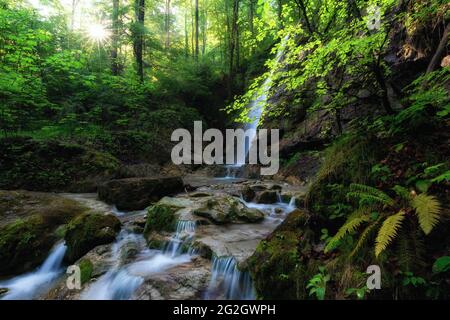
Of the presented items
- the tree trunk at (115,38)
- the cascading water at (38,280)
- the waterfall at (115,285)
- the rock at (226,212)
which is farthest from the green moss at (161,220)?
the tree trunk at (115,38)

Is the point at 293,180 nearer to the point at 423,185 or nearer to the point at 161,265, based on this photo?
the point at 161,265

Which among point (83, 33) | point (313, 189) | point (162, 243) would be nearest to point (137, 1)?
point (83, 33)

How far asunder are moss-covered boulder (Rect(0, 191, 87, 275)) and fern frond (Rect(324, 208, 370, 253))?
18.8 ft

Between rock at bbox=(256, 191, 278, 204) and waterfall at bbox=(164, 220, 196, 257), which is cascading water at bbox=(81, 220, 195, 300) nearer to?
waterfall at bbox=(164, 220, 196, 257)

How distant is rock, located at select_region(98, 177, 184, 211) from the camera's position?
7.63 m

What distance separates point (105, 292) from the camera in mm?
4086

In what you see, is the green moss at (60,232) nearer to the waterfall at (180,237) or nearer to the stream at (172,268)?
the stream at (172,268)

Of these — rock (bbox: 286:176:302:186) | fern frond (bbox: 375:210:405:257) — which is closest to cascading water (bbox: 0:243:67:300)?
fern frond (bbox: 375:210:405:257)

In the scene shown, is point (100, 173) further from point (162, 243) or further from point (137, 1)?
point (137, 1)

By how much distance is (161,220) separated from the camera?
602 centimetres

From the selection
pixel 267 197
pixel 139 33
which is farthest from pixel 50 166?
pixel 139 33

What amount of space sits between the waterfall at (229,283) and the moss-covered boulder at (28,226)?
3.92 meters

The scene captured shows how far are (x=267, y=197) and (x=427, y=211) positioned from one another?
18.6 ft

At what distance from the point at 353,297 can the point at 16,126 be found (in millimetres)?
13597
